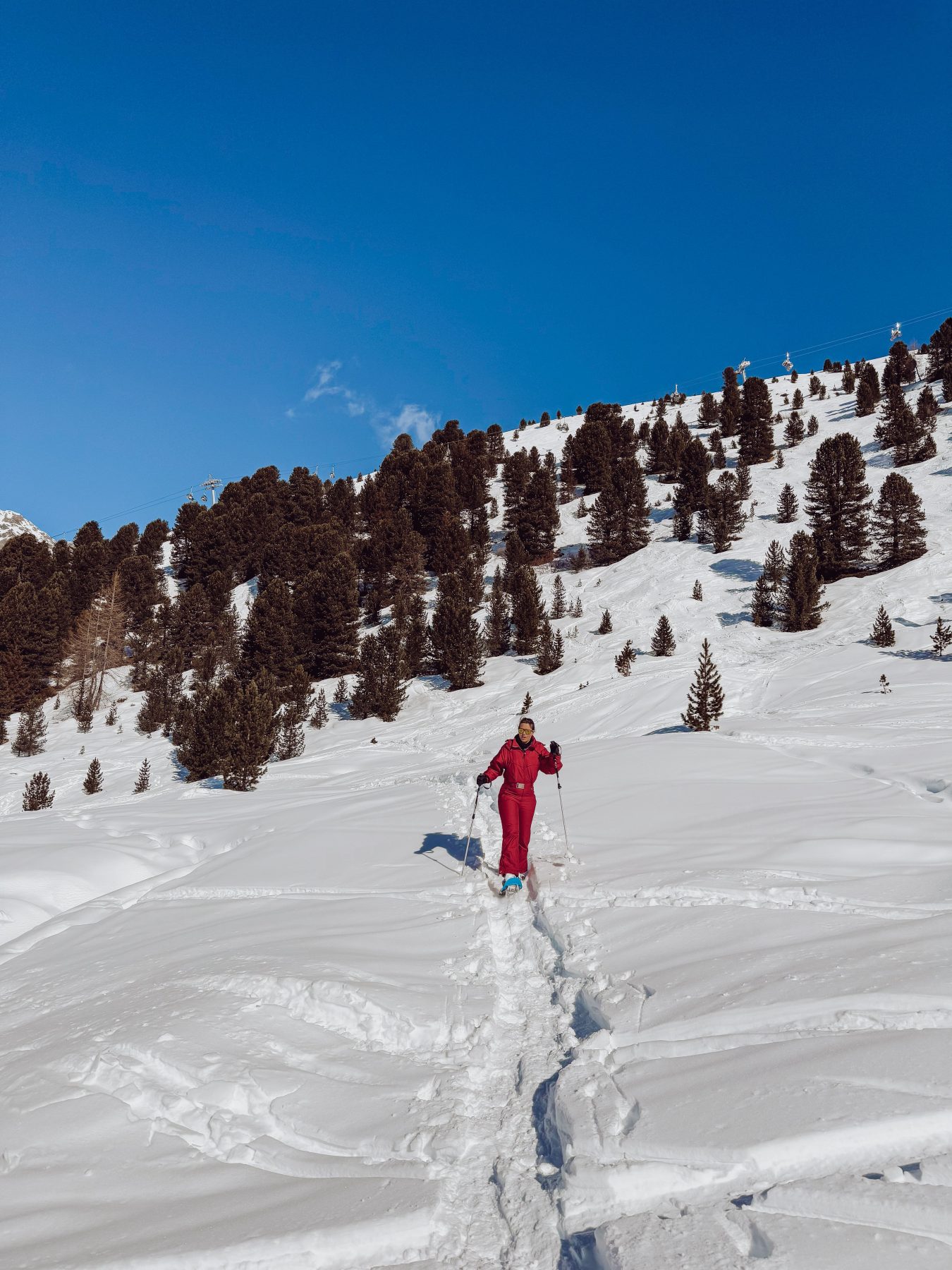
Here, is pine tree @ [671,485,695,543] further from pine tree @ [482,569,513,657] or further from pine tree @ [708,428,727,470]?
pine tree @ [482,569,513,657]

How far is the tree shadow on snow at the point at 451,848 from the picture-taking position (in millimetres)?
6205

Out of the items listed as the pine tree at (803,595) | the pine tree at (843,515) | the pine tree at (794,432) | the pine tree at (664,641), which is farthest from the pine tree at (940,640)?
the pine tree at (794,432)

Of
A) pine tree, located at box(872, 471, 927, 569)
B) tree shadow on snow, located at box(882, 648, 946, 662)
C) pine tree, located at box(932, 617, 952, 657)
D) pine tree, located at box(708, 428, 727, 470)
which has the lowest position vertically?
tree shadow on snow, located at box(882, 648, 946, 662)

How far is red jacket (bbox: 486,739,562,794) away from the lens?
19.0 ft

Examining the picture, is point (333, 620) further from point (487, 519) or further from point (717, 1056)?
point (717, 1056)

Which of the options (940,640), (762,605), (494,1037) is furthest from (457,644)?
(494,1037)

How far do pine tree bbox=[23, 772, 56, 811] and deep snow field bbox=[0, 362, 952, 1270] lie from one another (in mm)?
7860

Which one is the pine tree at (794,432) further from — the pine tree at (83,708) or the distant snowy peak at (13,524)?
the distant snowy peak at (13,524)

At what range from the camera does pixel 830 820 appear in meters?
5.78

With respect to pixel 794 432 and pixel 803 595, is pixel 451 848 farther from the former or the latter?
pixel 794 432

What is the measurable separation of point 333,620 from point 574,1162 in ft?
86.7

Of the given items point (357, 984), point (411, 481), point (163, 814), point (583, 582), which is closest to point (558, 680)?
point (583, 582)

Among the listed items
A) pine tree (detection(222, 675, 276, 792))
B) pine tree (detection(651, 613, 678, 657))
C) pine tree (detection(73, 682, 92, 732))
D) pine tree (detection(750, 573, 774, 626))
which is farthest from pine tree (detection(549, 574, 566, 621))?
pine tree (detection(73, 682, 92, 732))

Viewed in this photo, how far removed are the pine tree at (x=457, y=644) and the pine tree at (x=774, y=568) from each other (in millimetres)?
11679
